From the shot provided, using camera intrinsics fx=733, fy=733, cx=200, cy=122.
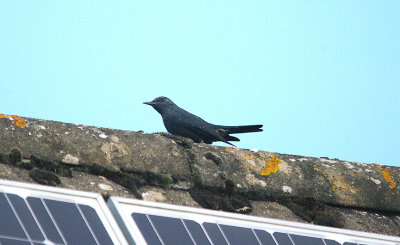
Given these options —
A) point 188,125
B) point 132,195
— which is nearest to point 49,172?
point 132,195

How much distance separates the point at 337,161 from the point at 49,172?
196 centimetres

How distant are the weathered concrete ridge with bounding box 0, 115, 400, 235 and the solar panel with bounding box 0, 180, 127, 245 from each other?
0.57m

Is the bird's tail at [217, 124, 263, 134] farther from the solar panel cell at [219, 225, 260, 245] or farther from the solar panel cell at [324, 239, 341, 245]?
the solar panel cell at [219, 225, 260, 245]

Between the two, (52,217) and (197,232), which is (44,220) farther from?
(197,232)

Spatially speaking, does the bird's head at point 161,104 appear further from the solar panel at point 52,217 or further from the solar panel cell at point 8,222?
the solar panel cell at point 8,222

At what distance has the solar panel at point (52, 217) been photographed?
2609mm

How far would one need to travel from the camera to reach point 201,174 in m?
4.11

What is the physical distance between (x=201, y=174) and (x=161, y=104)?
4065 millimetres

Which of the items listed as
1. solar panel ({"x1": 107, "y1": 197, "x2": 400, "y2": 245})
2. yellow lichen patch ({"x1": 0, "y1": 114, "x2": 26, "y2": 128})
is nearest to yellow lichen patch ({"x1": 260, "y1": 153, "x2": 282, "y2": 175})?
solar panel ({"x1": 107, "y1": 197, "x2": 400, "y2": 245})

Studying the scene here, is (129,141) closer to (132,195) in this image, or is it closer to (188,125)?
(132,195)

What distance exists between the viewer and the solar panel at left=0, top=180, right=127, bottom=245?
8.56 feet

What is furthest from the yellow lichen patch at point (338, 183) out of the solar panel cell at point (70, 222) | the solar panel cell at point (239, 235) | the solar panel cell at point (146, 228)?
the solar panel cell at point (70, 222)

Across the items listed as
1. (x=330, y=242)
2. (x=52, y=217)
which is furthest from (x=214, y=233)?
(x=52, y=217)

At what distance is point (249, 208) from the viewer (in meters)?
3.93
